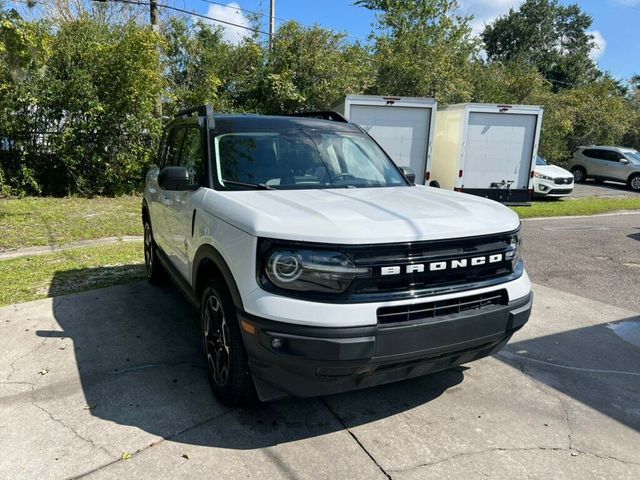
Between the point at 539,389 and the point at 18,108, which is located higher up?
the point at 18,108

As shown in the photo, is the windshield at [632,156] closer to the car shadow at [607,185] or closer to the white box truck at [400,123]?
the car shadow at [607,185]

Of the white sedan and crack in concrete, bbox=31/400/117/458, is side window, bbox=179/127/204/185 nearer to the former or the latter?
crack in concrete, bbox=31/400/117/458

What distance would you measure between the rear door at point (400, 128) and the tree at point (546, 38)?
45807 millimetres

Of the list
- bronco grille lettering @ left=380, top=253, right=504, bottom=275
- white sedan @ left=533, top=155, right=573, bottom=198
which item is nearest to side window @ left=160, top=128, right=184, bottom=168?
bronco grille lettering @ left=380, top=253, right=504, bottom=275

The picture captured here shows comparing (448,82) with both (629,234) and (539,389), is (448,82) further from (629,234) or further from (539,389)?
(539,389)

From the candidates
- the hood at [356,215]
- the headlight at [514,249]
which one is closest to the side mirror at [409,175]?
the hood at [356,215]

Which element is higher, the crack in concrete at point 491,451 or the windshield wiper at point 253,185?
the windshield wiper at point 253,185

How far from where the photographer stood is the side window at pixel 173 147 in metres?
4.89

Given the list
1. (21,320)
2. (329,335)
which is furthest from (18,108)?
(329,335)

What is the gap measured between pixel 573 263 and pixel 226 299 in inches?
256

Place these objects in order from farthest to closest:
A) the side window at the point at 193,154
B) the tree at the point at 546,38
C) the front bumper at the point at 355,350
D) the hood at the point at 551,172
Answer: the tree at the point at 546,38, the hood at the point at 551,172, the side window at the point at 193,154, the front bumper at the point at 355,350

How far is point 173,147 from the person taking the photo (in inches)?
202

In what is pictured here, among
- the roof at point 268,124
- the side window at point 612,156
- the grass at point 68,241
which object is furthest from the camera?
the side window at point 612,156

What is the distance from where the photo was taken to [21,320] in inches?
A: 186
